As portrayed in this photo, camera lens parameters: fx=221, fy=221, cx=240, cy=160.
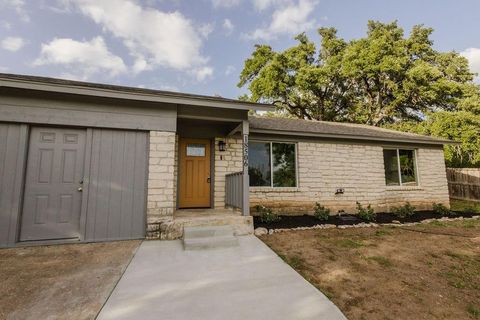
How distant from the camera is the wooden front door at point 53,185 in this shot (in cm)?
404

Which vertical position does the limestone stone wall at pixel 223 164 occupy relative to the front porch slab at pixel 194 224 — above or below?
above

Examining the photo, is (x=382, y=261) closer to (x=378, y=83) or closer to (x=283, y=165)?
(x=283, y=165)

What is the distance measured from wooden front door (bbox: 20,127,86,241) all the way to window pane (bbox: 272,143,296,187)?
16.1 ft

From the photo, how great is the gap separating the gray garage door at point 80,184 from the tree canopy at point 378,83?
41.7 feet

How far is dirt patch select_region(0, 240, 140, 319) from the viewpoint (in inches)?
82.1

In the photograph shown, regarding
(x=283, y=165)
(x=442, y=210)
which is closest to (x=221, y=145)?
(x=283, y=165)

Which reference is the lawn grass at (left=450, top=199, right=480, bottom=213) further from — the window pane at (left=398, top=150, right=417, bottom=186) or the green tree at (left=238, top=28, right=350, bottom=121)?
the green tree at (left=238, top=28, right=350, bottom=121)

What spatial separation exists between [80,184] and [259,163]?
4.50m

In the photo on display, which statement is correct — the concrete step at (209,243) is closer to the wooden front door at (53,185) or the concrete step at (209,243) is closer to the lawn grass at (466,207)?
the wooden front door at (53,185)

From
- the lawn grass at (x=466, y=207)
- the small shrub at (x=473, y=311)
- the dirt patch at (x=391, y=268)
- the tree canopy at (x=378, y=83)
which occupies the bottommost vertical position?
the small shrub at (x=473, y=311)

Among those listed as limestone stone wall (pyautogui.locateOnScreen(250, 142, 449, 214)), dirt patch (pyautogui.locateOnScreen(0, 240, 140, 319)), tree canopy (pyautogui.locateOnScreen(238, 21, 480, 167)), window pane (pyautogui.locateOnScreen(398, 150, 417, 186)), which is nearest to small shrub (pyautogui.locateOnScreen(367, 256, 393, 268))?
limestone stone wall (pyautogui.locateOnScreen(250, 142, 449, 214))

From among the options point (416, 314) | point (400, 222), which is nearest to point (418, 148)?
point (400, 222)

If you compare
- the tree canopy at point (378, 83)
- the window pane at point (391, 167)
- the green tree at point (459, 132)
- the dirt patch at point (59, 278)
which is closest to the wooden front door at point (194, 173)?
the dirt patch at point (59, 278)

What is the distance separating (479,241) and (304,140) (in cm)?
446
